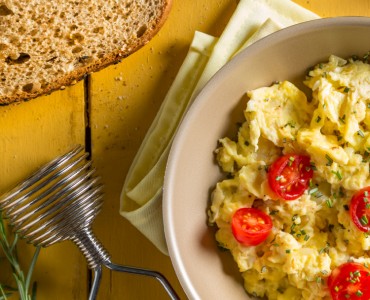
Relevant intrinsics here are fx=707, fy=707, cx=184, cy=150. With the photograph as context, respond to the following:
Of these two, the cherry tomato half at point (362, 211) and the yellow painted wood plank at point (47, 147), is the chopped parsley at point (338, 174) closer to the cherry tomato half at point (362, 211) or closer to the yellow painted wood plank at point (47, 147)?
the cherry tomato half at point (362, 211)

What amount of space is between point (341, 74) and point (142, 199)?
750 mm

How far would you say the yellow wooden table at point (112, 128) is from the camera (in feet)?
7.89

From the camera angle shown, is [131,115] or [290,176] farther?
[131,115]

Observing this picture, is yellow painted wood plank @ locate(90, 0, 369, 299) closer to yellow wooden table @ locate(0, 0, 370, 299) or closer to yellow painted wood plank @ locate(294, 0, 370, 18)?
yellow wooden table @ locate(0, 0, 370, 299)

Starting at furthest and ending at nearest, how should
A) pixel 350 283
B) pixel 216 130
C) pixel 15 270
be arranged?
pixel 15 270
pixel 216 130
pixel 350 283

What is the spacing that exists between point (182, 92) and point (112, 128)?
273 mm

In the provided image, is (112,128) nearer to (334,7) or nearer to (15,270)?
(15,270)

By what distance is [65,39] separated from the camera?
2.34 meters

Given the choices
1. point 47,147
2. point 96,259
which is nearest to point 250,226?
point 96,259

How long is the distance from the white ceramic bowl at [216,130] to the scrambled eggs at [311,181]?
0.16 ft

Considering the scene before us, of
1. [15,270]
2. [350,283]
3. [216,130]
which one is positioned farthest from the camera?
[15,270]

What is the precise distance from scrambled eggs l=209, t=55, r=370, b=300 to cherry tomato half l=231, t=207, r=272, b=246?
3cm

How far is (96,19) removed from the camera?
233 centimetres

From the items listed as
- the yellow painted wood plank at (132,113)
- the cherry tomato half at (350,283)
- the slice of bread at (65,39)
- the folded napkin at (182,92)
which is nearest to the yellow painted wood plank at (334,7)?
the folded napkin at (182,92)
